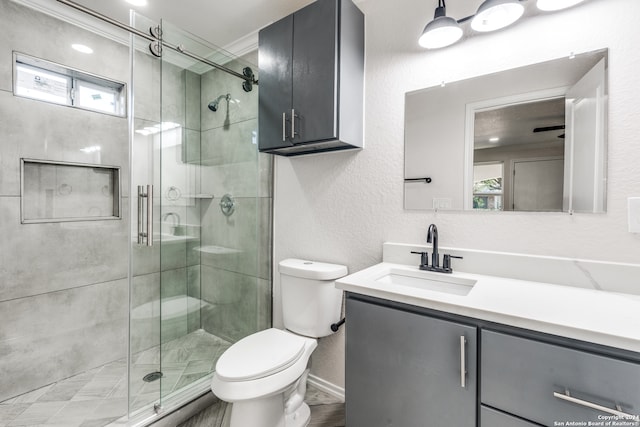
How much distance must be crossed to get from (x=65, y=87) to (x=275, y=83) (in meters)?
1.58

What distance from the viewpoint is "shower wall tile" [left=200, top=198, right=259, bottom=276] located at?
6.67 ft

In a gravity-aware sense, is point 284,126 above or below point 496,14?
below

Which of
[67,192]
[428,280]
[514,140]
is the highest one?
[514,140]

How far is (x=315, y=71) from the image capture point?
151 centimetres

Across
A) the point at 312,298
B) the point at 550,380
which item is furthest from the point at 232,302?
the point at 550,380

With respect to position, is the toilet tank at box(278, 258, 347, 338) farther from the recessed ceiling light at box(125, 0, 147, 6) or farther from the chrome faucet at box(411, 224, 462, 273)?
the recessed ceiling light at box(125, 0, 147, 6)

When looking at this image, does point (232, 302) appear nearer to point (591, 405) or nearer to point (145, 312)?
point (145, 312)

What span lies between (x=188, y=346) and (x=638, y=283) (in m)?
2.22

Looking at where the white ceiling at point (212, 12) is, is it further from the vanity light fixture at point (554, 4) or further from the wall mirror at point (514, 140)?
the vanity light fixture at point (554, 4)

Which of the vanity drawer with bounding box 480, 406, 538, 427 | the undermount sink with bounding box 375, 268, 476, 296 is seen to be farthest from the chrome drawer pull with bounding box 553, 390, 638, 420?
the undermount sink with bounding box 375, 268, 476, 296

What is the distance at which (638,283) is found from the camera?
1.05 metres

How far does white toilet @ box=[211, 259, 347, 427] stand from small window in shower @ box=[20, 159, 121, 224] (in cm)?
154

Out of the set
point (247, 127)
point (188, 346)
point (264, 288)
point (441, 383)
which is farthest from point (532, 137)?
point (188, 346)

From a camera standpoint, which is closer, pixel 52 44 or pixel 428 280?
pixel 428 280
